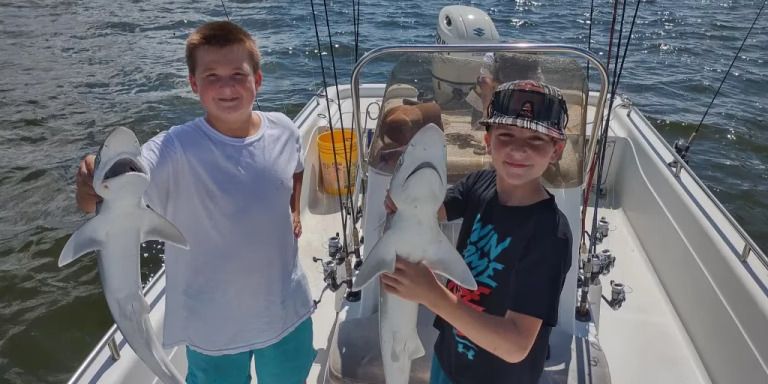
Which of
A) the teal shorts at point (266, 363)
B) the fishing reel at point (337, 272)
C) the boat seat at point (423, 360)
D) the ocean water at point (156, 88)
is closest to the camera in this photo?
the teal shorts at point (266, 363)

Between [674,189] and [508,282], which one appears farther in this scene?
[674,189]

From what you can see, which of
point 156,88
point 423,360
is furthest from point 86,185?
point 156,88

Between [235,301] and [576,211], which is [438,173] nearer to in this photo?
[235,301]

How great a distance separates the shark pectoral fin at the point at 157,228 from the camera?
1.85 meters

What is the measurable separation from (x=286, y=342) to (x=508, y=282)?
1124mm

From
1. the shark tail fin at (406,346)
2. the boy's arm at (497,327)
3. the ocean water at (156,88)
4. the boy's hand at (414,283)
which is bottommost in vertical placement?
the ocean water at (156,88)

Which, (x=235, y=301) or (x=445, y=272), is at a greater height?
(x=445, y=272)

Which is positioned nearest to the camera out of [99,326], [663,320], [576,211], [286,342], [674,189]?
[286,342]

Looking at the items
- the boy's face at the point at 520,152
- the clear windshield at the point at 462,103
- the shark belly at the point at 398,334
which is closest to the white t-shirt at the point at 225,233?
the shark belly at the point at 398,334

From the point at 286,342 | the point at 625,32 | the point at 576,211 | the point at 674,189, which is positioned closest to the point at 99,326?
the point at 286,342

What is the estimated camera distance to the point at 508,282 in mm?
1859

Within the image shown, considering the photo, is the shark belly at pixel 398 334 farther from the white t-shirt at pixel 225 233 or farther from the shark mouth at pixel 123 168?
the shark mouth at pixel 123 168

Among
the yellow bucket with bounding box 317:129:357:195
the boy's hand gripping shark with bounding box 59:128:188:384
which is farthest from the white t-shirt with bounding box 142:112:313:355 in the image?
the yellow bucket with bounding box 317:129:357:195

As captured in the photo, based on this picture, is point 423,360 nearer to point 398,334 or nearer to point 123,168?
point 398,334
